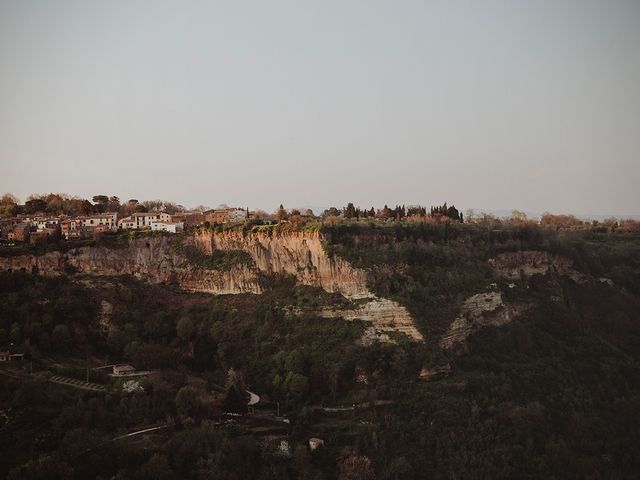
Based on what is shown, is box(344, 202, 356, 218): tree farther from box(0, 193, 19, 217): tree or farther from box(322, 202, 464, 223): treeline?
box(0, 193, 19, 217): tree

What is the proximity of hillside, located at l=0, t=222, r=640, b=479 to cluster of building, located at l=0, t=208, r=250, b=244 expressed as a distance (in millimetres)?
2605

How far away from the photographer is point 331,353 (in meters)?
37.8

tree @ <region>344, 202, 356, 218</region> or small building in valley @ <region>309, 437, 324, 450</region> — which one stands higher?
tree @ <region>344, 202, 356, 218</region>

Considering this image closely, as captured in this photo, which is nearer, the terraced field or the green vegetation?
the terraced field

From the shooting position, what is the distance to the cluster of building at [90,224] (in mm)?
46344

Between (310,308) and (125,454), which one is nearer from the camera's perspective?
(125,454)

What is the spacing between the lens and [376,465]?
30156mm

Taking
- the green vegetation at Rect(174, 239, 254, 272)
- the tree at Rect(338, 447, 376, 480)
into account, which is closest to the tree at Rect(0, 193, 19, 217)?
the green vegetation at Rect(174, 239, 254, 272)

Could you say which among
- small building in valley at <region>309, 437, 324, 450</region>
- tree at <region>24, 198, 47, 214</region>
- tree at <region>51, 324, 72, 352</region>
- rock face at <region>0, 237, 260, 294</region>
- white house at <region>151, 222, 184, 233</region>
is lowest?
small building in valley at <region>309, 437, 324, 450</region>

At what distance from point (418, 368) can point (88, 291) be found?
2124 centimetres

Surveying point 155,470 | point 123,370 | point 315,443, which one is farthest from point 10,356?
point 315,443

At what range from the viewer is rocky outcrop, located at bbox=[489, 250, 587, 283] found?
148ft

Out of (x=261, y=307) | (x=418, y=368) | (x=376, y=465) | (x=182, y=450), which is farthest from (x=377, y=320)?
(x=182, y=450)

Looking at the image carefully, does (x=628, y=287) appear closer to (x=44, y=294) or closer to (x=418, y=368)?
(x=418, y=368)
